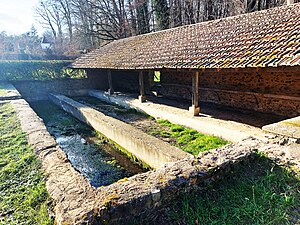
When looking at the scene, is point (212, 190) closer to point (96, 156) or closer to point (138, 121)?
point (96, 156)


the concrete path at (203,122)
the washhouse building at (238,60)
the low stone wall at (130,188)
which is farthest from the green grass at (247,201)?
the washhouse building at (238,60)

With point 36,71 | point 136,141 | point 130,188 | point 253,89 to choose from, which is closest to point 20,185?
point 130,188

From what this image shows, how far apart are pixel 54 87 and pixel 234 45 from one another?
1128 cm

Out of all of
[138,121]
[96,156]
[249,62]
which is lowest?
[96,156]

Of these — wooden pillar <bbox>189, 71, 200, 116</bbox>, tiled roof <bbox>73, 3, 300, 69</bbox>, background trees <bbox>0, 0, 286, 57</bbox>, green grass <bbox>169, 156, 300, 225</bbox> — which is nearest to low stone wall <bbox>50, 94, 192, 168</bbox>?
green grass <bbox>169, 156, 300, 225</bbox>

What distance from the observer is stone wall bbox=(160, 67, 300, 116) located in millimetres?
5750

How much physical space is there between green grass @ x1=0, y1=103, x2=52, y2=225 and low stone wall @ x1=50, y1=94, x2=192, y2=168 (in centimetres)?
212

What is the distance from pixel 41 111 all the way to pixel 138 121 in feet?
18.3

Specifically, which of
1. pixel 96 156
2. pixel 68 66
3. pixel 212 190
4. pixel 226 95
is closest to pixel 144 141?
pixel 96 156

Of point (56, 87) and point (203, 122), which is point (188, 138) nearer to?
point (203, 122)

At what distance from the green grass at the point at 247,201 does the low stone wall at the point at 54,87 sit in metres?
12.5

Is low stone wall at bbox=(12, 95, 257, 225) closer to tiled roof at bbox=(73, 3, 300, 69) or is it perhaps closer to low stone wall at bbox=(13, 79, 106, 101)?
tiled roof at bbox=(73, 3, 300, 69)

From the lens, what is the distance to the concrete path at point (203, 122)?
4887 millimetres

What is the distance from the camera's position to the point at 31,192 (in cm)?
264
